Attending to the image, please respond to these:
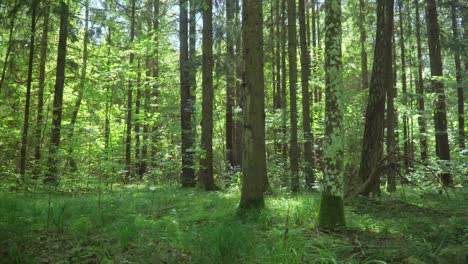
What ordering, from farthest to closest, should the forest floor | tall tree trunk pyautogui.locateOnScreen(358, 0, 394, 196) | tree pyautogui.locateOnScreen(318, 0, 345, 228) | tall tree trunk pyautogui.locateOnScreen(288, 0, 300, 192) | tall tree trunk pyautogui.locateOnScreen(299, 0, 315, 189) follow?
1. tall tree trunk pyautogui.locateOnScreen(299, 0, 315, 189)
2. tall tree trunk pyautogui.locateOnScreen(288, 0, 300, 192)
3. tall tree trunk pyautogui.locateOnScreen(358, 0, 394, 196)
4. tree pyautogui.locateOnScreen(318, 0, 345, 228)
5. the forest floor

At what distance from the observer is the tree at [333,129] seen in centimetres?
553

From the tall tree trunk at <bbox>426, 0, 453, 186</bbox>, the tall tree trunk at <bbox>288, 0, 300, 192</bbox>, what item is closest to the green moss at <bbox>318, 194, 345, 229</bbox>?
the tall tree trunk at <bbox>288, 0, 300, 192</bbox>

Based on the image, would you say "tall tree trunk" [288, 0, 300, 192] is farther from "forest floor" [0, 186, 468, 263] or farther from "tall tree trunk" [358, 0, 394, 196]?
"forest floor" [0, 186, 468, 263]

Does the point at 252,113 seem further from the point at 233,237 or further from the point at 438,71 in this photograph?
the point at 438,71

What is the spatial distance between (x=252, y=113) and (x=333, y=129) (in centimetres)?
192

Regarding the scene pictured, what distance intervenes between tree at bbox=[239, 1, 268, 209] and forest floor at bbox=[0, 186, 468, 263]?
20.4 inches

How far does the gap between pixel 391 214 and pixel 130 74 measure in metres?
12.1

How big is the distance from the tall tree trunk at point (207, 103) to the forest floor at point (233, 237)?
457cm

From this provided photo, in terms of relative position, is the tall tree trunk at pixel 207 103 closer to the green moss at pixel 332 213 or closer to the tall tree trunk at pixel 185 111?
the tall tree trunk at pixel 185 111

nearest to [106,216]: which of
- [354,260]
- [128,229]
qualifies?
[128,229]

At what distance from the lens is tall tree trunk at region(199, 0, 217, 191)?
11.9 meters

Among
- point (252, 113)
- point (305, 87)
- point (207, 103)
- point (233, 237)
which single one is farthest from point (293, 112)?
point (233, 237)

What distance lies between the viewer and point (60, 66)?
12484 mm

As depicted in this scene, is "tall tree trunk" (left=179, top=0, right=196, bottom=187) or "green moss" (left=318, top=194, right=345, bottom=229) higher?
"tall tree trunk" (left=179, top=0, right=196, bottom=187)
